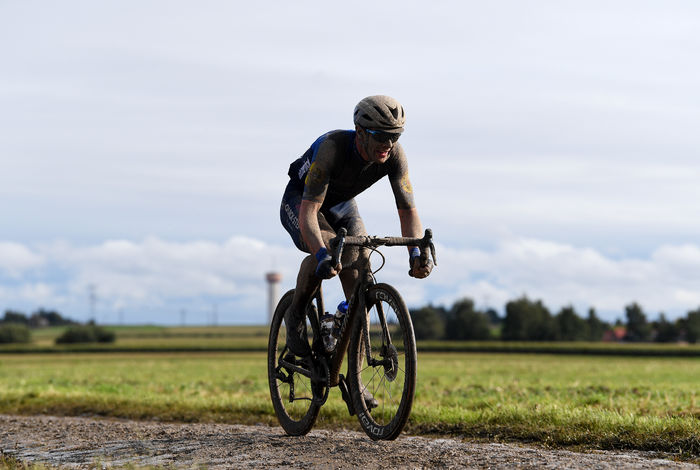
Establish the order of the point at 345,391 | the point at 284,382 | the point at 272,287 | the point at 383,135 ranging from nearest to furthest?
the point at 383,135
the point at 345,391
the point at 284,382
the point at 272,287

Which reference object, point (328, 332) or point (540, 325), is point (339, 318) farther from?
point (540, 325)

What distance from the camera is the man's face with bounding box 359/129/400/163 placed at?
6.80m

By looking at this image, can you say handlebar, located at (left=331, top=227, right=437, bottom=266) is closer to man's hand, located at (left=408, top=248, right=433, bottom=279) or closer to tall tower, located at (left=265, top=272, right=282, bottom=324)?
man's hand, located at (left=408, top=248, right=433, bottom=279)

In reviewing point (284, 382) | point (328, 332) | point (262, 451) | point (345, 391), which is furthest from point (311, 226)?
point (284, 382)

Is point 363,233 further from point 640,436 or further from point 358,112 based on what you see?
point 640,436

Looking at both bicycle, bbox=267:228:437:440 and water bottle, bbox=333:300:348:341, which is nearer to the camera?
bicycle, bbox=267:228:437:440

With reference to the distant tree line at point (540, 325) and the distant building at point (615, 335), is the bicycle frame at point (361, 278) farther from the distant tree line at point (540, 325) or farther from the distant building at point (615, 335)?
the distant building at point (615, 335)

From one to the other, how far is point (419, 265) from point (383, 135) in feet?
4.03

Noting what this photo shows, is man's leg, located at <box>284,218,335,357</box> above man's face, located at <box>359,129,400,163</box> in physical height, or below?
below

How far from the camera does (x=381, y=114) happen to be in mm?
6707

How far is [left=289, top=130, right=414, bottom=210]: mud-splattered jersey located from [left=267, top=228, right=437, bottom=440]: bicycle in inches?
21.9

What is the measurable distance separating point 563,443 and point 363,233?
267 centimetres

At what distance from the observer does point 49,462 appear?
22.0ft

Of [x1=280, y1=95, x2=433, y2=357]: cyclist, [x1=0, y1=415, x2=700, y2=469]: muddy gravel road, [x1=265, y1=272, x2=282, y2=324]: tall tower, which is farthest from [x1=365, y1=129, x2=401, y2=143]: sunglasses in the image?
[x1=265, y1=272, x2=282, y2=324]: tall tower
